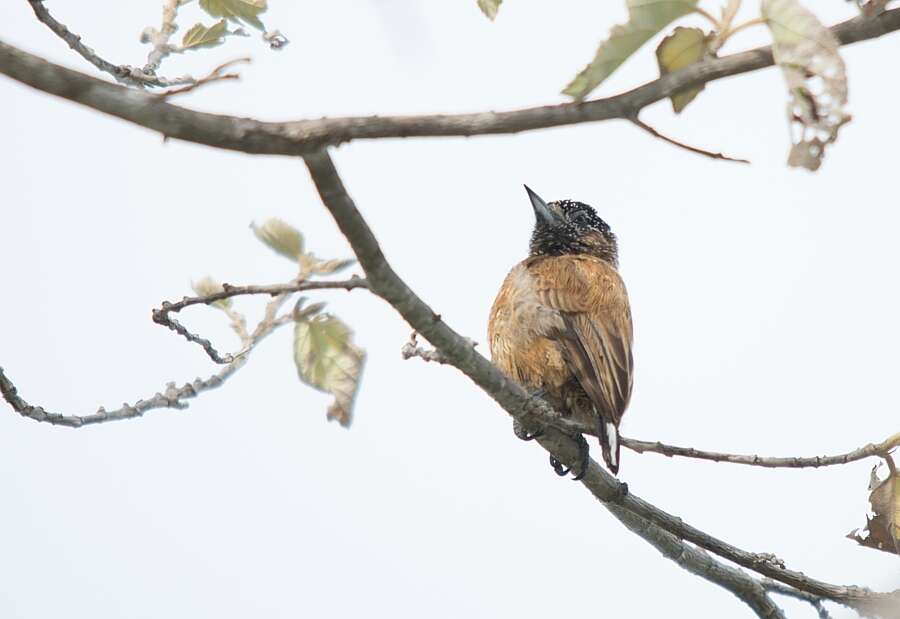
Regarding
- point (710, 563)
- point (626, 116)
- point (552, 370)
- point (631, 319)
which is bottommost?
point (626, 116)

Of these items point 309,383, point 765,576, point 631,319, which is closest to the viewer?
point 309,383

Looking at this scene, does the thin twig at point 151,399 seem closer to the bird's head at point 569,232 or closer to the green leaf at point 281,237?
the green leaf at point 281,237

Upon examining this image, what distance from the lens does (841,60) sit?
2.21 m

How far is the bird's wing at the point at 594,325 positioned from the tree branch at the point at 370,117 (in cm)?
323

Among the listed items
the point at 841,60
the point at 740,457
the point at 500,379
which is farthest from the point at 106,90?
the point at 740,457

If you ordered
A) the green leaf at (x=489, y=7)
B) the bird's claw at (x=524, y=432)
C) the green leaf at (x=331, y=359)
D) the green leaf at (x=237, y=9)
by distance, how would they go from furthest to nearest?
the bird's claw at (x=524, y=432), the green leaf at (x=237, y=9), the green leaf at (x=331, y=359), the green leaf at (x=489, y=7)

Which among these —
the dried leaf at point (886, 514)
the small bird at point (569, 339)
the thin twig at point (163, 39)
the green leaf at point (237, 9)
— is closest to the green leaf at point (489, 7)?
the green leaf at point (237, 9)

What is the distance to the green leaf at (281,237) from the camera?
3135mm

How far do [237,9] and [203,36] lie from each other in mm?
495

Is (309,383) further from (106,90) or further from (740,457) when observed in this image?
(740,457)

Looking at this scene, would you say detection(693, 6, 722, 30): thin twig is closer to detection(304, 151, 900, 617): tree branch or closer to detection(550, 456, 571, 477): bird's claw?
detection(304, 151, 900, 617): tree branch

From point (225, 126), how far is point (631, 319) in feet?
15.2

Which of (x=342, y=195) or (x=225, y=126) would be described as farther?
(x=342, y=195)

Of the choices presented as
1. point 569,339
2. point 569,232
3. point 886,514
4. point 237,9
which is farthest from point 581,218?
point 237,9
